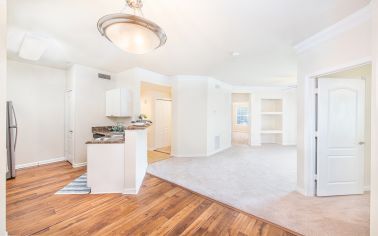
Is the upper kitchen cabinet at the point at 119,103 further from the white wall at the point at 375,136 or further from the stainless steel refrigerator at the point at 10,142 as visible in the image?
the white wall at the point at 375,136

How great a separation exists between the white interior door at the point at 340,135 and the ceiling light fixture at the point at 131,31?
2.84 meters

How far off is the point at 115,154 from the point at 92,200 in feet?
2.56

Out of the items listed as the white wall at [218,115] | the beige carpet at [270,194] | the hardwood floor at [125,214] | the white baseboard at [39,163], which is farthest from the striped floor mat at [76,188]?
the white wall at [218,115]

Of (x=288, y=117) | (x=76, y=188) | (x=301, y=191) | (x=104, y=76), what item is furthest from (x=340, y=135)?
(x=104, y=76)

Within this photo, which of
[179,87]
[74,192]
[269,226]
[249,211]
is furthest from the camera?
[179,87]

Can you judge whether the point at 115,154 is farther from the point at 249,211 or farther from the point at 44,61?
the point at 44,61

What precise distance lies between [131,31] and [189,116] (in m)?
3.99

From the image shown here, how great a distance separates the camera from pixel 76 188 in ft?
9.61

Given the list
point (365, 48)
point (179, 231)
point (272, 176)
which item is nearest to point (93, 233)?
point (179, 231)

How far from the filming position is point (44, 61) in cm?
391

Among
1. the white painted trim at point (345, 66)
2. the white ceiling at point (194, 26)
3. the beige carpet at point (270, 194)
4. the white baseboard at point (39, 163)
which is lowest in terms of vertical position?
the beige carpet at point (270, 194)

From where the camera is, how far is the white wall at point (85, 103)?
4.17 metres

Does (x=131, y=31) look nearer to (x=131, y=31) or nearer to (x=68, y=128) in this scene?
(x=131, y=31)

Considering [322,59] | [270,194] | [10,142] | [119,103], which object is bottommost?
[270,194]
